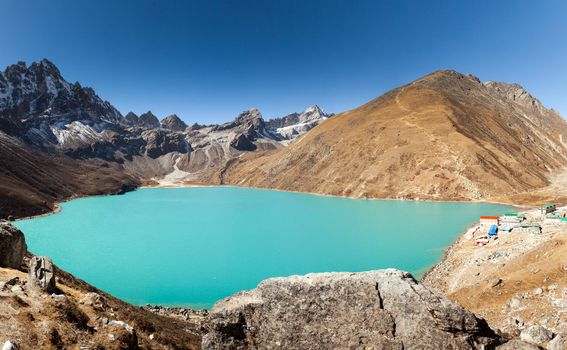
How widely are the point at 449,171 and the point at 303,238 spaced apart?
81.8 metres

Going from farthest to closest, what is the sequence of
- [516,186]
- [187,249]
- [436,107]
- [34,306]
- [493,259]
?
[436,107]
[516,186]
[187,249]
[493,259]
[34,306]

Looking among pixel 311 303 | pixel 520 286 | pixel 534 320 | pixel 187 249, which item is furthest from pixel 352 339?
pixel 187 249

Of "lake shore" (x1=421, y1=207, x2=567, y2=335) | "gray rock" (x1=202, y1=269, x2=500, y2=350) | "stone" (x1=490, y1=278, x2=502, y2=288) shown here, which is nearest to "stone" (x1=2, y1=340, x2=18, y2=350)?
"gray rock" (x1=202, y1=269, x2=500, y2=350)

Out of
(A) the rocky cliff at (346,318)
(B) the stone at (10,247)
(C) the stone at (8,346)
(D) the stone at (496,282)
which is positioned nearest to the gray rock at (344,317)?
(A) the rocky cliff at (346,318)

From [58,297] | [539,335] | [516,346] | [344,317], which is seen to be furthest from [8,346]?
[539,335]

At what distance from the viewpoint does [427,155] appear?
137 meters

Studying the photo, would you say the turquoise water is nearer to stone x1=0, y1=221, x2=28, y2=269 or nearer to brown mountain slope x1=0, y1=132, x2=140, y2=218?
brown mountain slope x1=0, y1=132, x2=140, y2=218

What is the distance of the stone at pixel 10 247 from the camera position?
61.6 feet

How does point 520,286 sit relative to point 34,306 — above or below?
below

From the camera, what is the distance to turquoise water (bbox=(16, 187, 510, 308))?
45.9 m

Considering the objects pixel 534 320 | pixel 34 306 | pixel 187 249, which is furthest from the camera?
pixel 187 249

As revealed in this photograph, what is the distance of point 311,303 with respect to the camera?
10188mm

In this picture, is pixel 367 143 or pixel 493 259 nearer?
pixel 493 259

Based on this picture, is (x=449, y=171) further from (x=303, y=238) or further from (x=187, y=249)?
(x=187, y=249)
